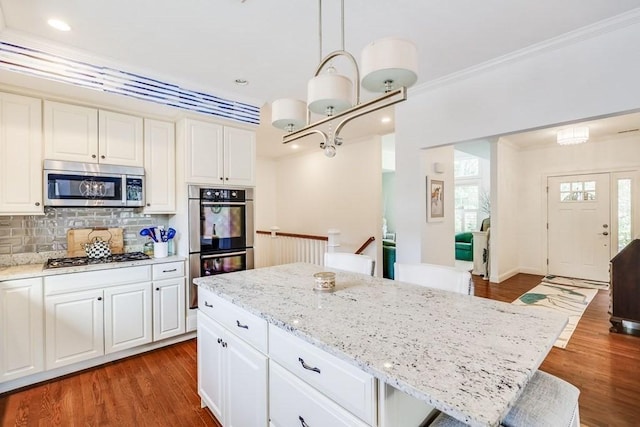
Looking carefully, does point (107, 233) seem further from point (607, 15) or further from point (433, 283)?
point (607, 15)

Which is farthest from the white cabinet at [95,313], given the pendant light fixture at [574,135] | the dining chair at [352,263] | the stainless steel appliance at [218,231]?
the pendant light fixture at [574,135]

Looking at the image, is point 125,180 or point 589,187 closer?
point 125,180

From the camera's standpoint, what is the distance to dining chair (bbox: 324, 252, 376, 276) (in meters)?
2.23

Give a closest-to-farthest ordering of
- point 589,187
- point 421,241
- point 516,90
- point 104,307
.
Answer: point 516,90 < point 104,307 < point 421,241 < point 589,187

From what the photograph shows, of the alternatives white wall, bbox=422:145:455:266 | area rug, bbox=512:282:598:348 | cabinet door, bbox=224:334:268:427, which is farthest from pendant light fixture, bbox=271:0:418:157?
area rug, bbox=512:282:598:348

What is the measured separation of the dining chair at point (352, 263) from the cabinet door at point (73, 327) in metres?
2.02

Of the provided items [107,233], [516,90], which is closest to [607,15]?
[516,90]

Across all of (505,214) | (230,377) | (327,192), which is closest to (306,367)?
(230,377)

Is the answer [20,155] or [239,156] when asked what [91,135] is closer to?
[20,155]

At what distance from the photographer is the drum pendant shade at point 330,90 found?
152cm

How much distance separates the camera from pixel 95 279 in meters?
2.59

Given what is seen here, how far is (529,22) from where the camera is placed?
2.03 meters

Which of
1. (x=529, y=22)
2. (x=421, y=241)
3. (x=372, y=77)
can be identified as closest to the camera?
(x=372, y=77)

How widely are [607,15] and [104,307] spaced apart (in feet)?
14.2
